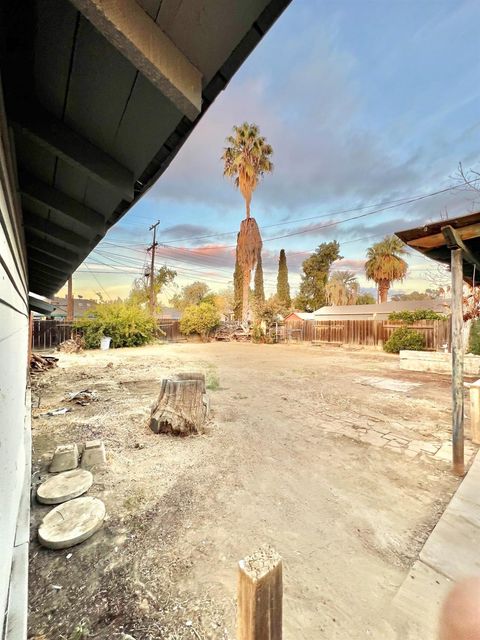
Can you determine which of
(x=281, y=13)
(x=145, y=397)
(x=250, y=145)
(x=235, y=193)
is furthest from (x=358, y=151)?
(x=281, y=13)

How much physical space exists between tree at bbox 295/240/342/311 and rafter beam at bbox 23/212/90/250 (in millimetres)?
28015

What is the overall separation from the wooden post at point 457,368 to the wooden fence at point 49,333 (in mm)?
15600

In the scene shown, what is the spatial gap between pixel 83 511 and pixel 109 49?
2.74 metres

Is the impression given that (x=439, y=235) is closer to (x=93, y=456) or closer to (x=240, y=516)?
(x=240, y=516)

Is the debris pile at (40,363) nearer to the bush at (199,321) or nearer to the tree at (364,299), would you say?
the bush at (199,321)

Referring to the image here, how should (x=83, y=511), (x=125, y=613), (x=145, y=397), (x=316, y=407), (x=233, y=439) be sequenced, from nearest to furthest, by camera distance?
(x=125, y=613) < (x=83, y=511) < (x=233, y=439) < (x=316, y=407) < (x=145, y=397)

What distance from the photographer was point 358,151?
70.3 feet

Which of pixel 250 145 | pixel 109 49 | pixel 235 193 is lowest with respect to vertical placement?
pixel 109 49

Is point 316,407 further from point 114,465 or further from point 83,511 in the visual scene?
point 83,511

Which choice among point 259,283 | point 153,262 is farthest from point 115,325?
point 259,283

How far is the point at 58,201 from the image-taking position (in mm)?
1532

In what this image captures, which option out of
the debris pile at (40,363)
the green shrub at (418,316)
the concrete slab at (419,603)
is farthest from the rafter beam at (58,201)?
the green shrub at (418,316)

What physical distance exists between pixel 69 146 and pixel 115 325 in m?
14.2

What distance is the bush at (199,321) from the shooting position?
19094 mm
